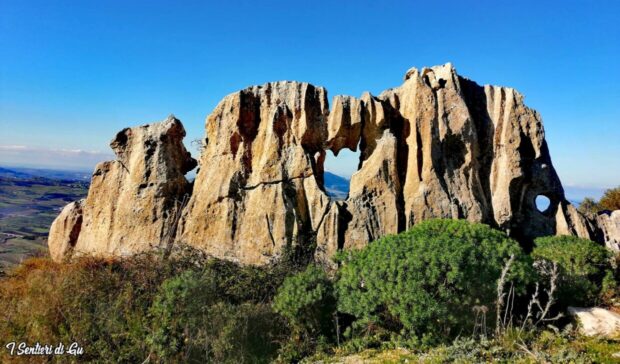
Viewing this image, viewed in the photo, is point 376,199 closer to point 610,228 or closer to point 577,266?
point 577,266

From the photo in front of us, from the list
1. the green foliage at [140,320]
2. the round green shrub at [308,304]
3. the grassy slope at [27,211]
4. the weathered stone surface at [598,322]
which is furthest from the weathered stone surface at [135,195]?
the weathered stone surface at [598,322]

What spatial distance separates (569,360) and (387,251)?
5.37 m

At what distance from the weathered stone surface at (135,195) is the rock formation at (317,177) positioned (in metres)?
0.05

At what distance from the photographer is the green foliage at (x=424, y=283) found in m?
10.7

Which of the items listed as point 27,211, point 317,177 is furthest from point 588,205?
point 27,211

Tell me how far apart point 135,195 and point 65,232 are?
519 cm

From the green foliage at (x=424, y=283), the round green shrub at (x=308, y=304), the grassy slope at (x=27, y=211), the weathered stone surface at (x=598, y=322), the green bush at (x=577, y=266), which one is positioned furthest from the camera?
the grassy slope at (x=27, y=211)

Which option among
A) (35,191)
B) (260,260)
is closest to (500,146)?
(260,260)

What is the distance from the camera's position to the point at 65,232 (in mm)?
20266

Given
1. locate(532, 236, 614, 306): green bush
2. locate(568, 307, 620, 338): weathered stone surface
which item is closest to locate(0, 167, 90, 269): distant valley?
locate(532, 236, 614, 306): green bush

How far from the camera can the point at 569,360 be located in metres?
10.0

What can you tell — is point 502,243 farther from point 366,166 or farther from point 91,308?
point 91,308

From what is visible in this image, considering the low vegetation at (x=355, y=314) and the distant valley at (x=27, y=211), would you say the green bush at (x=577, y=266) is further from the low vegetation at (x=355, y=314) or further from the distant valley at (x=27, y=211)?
the distant valley at (x=27, y=211)

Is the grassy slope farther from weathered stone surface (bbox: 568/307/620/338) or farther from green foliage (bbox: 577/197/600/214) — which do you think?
green foliage (bbox: 577/197/600/214)
